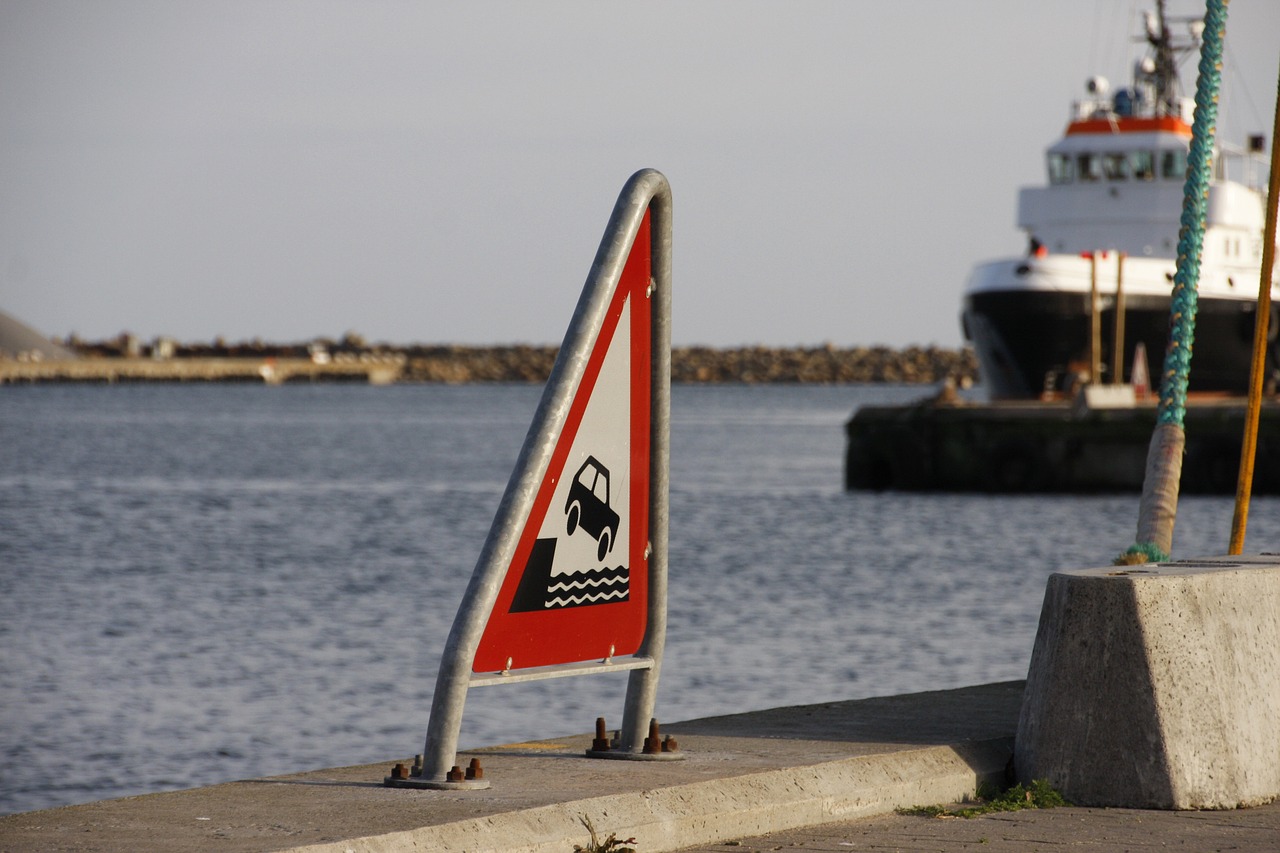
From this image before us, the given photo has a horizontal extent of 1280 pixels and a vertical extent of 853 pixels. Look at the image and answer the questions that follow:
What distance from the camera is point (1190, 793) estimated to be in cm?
546

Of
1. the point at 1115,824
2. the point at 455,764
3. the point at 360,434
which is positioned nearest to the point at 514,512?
the point at 455,764

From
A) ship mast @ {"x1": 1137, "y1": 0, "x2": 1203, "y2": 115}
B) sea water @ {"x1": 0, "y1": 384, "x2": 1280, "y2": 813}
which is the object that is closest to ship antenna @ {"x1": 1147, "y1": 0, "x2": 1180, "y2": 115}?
ship mast @ {"x1": 1137, "y1": 0, "x2": 1203, "y2": 115}

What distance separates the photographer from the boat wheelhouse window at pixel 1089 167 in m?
47.9

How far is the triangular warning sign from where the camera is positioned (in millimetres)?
5266

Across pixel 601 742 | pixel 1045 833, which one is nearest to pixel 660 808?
pixel 601 742

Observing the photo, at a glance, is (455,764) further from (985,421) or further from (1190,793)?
(985,421)

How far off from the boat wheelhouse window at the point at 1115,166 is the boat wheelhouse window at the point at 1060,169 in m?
0.92

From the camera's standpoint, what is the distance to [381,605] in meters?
24.0

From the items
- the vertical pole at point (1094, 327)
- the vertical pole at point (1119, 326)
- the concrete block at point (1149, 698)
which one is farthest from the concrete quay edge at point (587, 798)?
the vertical pole at point (1119, 326)

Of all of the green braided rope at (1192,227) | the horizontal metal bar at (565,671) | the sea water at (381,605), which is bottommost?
the sea water at (381,605)

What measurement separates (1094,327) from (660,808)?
38.1 metres

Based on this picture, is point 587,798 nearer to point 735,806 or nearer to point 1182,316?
point 735,806

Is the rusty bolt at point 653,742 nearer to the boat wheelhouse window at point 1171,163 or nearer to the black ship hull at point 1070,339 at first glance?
the black ship hull at point 1070,339

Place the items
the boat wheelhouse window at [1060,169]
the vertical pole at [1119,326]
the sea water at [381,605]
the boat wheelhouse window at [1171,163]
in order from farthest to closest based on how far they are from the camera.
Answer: the boat wheelhouse window at [1060,169], the boat wheelhouse window at [1171,163], the vertical pole at [1119,326], the sea water at [381,605]
